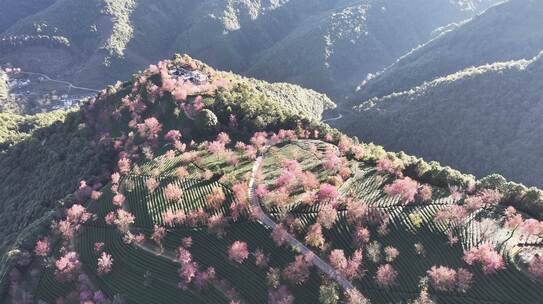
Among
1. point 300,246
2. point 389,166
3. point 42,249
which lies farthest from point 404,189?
point 42,249

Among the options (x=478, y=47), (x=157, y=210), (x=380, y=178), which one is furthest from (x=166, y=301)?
(x=478, y=47)

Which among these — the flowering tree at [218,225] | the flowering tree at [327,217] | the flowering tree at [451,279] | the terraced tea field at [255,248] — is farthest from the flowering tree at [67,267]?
the flowering tree at [451,279]

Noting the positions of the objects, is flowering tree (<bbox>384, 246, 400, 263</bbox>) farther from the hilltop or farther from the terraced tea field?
the terraced tea field

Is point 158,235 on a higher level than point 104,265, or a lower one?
higher

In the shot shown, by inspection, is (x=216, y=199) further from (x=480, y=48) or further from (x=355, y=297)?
(x=480, y=48)

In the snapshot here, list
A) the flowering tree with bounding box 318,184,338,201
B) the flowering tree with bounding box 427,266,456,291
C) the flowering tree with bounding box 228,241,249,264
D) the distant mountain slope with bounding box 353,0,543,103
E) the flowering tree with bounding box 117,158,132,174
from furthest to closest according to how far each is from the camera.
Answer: the distant mountain slope with bounding box 353,0,543,103 → the flowering tree with bounding box 117,158,132,174 → the flowering tree with bounding box 318,184,338,201 → the flowering tree with bounding box 228,241,249,264 → the flowering tree with bounding box 427,266,456,291

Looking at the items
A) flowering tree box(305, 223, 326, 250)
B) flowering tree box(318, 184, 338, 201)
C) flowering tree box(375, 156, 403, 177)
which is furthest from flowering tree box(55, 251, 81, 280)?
flowering tree box(375, 156, 403, 177)

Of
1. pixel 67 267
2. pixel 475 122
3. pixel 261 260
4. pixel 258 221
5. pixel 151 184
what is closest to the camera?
pixel 261 260
